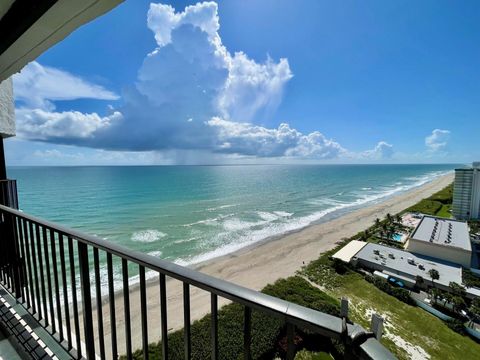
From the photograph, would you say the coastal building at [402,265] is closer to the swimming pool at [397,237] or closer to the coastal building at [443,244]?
the coastal building at [443,244]

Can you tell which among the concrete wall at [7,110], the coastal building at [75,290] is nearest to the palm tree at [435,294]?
the coastal building at [75,290]

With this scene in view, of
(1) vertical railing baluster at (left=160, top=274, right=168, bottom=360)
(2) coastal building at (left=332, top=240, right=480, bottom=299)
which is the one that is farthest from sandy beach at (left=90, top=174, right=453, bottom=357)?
(1) vertical railing baluster at (left=160, top=274, right=168, bottom=360)

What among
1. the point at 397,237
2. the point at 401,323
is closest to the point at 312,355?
the point at 401,323

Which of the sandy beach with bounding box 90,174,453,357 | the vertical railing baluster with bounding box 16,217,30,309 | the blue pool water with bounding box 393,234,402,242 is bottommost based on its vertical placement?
the blue pool water with bounding box 393,234,402,242

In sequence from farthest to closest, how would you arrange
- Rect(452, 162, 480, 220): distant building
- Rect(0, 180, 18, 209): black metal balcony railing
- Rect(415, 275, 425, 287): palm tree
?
Rect(452, 162, 480, 220): distant building, Rect(415, 275, 425, 287): palm tree, Rect(0, 180, 18, 209): black metal balcony railing

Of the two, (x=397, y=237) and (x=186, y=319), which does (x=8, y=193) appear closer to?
(x=186, y=319)

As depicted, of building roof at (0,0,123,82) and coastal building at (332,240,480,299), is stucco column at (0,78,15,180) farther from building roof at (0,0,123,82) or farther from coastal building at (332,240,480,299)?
coastal building at (332,240,480,299)
